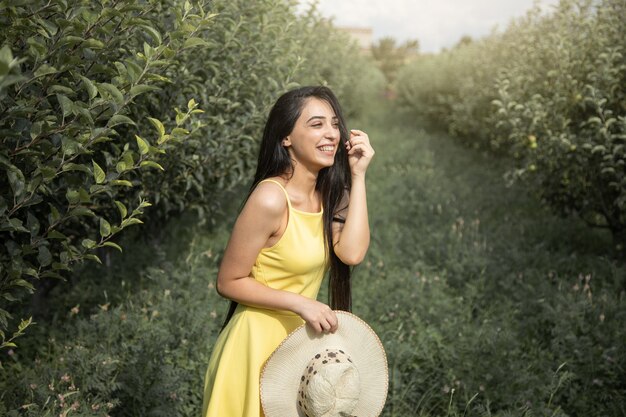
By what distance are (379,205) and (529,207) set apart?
204 cm

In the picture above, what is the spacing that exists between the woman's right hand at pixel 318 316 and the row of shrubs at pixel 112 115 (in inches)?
27.5

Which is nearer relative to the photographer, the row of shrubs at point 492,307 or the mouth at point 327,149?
the mouth at point 327,149

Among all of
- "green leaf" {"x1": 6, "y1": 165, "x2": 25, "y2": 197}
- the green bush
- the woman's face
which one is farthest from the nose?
"green leaf" {"x1": 6, "y1": 165, "x2": 25, "y2": 197}

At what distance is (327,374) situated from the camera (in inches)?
79.4

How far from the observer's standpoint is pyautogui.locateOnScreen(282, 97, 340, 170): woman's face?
236cm

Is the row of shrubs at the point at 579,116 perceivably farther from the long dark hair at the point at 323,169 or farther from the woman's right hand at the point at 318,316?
the woman's right hand at the point at 318,316

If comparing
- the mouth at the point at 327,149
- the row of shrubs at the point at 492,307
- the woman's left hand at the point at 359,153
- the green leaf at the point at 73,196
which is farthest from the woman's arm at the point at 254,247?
the row of shrubs at the point at 492,307

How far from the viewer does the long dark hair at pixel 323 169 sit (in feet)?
7.91

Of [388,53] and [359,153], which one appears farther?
[388,53]

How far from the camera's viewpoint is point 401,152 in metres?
12.5

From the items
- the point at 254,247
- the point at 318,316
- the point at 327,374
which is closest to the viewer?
the point at 327,374

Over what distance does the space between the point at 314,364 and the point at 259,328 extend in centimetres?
32

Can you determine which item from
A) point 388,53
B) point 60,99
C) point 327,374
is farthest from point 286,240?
point 388,53

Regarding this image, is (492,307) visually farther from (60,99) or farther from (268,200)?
(60,99)
